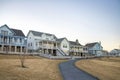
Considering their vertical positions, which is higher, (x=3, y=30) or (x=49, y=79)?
(x=3, y=30)

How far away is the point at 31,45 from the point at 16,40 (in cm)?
951

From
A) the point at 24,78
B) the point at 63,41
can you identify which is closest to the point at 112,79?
the point at 24,78

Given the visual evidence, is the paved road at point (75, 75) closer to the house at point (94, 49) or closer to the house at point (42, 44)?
the house at point (42, 44)

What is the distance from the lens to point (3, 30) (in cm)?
Result: 5616

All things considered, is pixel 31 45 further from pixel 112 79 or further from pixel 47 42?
pixel 112 79

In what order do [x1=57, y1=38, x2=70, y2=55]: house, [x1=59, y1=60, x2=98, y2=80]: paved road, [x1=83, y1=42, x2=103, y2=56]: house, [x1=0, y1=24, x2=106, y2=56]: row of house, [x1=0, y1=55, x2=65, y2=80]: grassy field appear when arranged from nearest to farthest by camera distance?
[x1=0, y1=55, x2=65, y2=80]: grassy field
[x1=59, y1=60, x2=98, y2=80]: paved road
[x1=0, y1=24, x2=106, y2=56]: row of house
[x1=57, y1=38, x2=70, y2=55]: house
[x1=83, y1=42, x2=103, y2=56]: house

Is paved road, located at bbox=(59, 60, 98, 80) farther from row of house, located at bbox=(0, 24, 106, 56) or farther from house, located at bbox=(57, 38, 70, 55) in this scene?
house, located at bbox=(57, 38, 70, 55)

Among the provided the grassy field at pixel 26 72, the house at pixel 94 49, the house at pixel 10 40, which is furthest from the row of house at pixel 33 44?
the grassy field at pixel 26 72

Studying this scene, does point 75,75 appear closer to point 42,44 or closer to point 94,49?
point 42,44

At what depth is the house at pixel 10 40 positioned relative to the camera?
5527cm

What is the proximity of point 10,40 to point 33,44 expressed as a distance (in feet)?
37.2

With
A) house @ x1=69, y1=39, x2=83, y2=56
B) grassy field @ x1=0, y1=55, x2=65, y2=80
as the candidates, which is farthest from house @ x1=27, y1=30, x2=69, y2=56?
grassy field @ x1=0, y1=55, x2=65, y2=80

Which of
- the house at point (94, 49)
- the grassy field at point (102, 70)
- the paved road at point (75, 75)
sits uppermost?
the house at point (94, 49)

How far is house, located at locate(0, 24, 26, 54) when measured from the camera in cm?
5527
